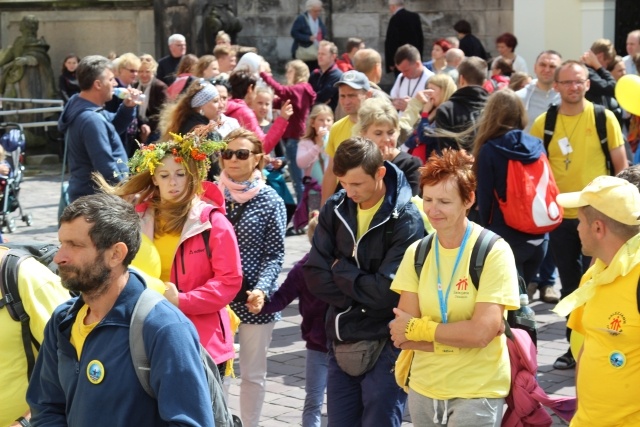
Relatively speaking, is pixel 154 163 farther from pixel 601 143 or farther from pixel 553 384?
pixel 601 143

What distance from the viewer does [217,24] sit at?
2030 centimetres

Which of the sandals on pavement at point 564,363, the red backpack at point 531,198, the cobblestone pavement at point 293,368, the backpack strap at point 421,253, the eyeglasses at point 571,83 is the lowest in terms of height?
the cobblestone pavement at point 293,368

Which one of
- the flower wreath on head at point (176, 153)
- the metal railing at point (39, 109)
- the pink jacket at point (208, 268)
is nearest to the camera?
the pink jacket at point (208, 268)

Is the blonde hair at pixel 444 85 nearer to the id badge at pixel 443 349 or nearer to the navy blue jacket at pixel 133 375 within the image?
the id badge at pixel 443 349

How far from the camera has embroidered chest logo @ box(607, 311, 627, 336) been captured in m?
4.46

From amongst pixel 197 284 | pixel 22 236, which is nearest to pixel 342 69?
pixel 22 236

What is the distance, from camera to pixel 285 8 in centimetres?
2112

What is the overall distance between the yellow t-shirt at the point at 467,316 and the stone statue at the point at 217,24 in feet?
52.0

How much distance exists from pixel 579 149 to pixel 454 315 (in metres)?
3.87

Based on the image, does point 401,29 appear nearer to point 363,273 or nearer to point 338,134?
point 338,134

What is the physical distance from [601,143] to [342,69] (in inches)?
301

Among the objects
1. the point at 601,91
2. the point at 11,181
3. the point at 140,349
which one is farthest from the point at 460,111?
the point at 11,181

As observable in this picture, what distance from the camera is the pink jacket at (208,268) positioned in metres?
5.41

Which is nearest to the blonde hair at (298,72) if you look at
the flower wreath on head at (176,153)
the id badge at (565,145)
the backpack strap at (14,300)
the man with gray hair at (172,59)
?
the man with gray hair at (172,59)
